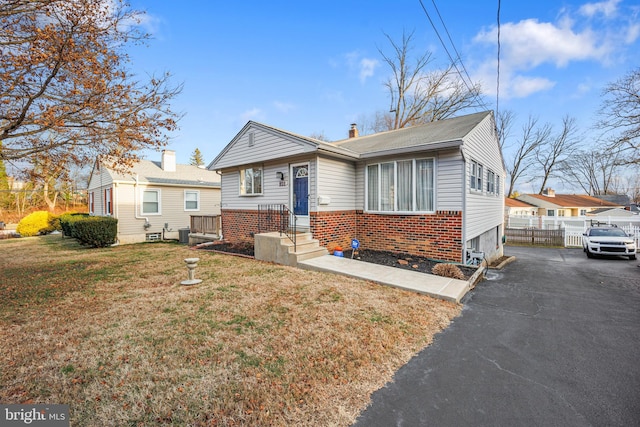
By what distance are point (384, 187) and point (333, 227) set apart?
83.9 inches

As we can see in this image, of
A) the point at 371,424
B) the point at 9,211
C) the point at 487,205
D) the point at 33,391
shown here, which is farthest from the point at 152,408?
the point at 9,211

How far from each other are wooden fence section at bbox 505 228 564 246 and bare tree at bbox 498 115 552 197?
19300 millimetres

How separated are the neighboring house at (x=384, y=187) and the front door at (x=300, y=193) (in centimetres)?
3

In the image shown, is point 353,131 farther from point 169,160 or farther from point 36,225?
point 36,225

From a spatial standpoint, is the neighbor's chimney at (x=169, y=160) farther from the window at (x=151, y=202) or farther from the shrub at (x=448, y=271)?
the shrub at (x=448, y=271)

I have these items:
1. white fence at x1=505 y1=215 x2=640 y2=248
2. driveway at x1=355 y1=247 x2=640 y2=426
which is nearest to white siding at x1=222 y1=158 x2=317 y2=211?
driveway at x1=355 y1=247 x2=640 y2=426

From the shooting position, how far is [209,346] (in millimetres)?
3379

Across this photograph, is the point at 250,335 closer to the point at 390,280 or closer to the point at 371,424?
the point at 371,424

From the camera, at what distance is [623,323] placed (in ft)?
15.0

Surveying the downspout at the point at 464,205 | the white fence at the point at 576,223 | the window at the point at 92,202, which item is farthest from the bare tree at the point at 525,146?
the window at the point at 92,202

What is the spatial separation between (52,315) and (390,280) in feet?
20.0

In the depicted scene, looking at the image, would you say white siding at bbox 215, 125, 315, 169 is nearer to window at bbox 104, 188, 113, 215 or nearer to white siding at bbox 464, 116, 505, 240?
white siding at bbox 464, 116, 505, 240

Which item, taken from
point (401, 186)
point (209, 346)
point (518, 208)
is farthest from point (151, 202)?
point (518, 208)

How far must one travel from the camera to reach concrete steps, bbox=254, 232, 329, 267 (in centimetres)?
780
